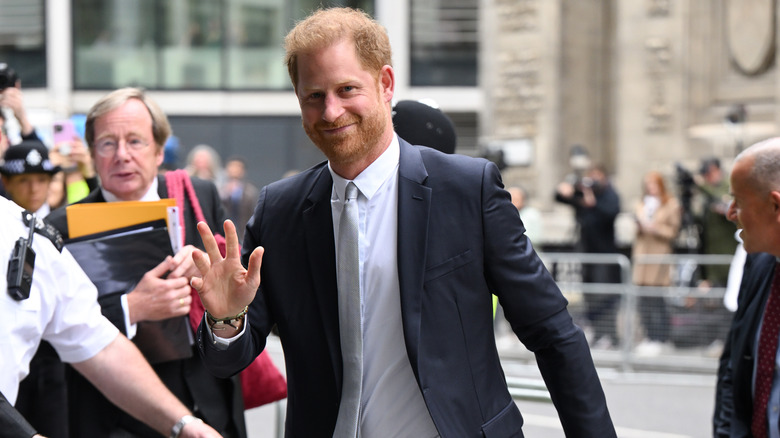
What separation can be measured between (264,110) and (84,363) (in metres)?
27.6

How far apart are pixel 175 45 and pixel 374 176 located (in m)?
29.0

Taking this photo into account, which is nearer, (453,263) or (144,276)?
(453,263)

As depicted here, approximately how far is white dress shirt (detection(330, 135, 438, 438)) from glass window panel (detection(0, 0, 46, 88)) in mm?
29174

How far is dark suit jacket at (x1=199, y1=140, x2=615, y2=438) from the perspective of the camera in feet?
8.95

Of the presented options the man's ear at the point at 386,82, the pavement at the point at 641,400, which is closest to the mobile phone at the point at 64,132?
the pavement at the point at 641,400

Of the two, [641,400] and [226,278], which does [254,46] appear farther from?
[226,278]

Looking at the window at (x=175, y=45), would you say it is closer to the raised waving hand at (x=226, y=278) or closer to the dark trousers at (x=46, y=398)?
the dark trousers at (x=46, y=398)

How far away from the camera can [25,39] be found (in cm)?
3036

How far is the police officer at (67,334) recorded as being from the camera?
8.95ft

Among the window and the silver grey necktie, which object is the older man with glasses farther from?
the window

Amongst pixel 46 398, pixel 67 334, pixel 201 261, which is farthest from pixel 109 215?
pixel 201 261

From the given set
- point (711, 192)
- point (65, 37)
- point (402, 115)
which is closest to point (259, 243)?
point (402, 115)

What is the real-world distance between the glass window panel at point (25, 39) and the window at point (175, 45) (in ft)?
2.99

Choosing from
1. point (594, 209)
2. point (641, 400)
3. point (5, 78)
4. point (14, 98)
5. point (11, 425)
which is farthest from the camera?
point (594, 209)
